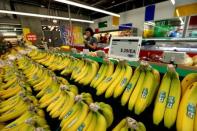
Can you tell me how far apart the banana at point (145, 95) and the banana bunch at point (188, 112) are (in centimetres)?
18

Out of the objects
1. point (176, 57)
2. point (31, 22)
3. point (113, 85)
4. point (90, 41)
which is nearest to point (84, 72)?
point (113, 85)

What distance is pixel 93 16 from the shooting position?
15234mm

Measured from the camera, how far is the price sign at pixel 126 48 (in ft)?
4.01

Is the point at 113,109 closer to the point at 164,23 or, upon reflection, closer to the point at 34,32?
the point at 164,23

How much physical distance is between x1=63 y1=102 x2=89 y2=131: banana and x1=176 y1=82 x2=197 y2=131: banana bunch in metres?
0.57

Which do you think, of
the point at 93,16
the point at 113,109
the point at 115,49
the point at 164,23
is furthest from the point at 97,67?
the point at 93,16

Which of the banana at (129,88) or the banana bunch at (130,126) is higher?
the banana at (129,88)

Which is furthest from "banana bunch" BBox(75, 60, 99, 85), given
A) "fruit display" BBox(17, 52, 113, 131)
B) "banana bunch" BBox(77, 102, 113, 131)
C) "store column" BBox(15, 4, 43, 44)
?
"store column" BBox(15, 4, 43, 44)

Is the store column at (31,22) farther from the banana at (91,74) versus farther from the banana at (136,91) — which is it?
the banana at (136,91)

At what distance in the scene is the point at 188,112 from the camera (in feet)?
2.27

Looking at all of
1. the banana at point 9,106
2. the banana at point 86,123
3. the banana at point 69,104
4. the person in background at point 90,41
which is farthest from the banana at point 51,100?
the person in background at point 90,41

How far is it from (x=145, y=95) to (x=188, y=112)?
0.77ft

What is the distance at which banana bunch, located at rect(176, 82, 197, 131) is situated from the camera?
674 millimetres

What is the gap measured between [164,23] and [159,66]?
25.6ft
